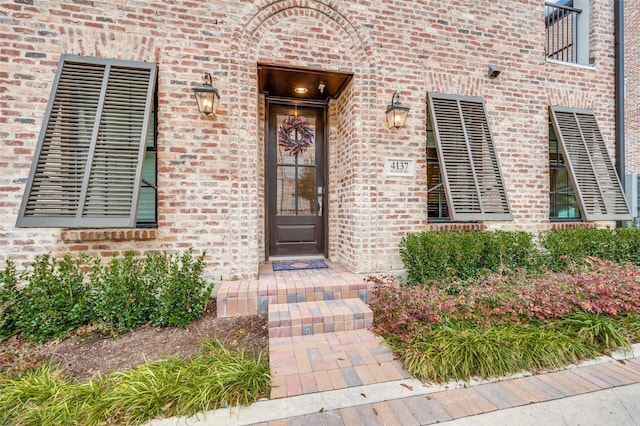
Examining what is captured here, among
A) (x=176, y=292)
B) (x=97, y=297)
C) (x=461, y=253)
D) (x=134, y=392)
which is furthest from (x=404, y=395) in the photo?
(x=97, y=297)

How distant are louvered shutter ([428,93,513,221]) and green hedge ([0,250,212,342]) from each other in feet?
11.1

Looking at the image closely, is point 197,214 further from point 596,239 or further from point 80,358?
point 596,239

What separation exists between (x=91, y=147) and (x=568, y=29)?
780 cm

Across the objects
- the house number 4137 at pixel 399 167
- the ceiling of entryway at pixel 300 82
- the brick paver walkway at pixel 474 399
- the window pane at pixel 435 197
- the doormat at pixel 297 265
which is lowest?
the brick paver walkway at pixel 474 399

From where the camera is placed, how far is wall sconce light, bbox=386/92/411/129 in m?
3.79

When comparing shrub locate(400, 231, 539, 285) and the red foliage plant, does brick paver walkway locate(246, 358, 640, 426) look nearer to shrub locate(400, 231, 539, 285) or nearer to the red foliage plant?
the red foliage plant

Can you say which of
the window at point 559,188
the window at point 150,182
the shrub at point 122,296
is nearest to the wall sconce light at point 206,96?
the window at point 150,182

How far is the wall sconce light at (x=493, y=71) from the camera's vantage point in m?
4.29

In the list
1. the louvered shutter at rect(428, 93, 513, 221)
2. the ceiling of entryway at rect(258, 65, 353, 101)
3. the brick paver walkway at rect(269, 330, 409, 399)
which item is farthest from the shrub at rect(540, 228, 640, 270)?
the ceiling of entryway at rect(258, 65, 353, 101)

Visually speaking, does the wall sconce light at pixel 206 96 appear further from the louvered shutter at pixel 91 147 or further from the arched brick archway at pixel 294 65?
the louvered shutter at pixel 91 147

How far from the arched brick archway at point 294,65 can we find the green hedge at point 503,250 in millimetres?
688

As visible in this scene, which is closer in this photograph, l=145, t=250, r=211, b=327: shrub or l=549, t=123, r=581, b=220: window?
l=145, t=250, r=211, b=327: shrub

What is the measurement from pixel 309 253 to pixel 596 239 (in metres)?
4.18

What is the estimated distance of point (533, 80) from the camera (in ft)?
15.0
